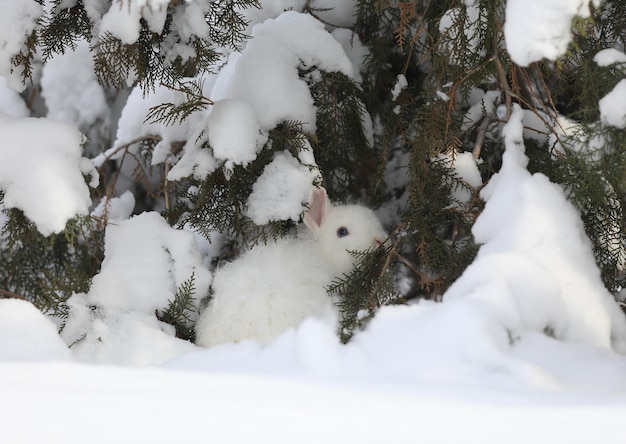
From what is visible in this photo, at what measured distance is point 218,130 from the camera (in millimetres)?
2807

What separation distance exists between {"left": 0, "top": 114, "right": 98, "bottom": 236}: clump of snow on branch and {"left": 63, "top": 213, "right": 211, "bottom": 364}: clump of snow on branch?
294mm

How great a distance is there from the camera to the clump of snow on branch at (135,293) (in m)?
2.65

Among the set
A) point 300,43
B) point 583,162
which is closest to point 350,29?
point 300,43

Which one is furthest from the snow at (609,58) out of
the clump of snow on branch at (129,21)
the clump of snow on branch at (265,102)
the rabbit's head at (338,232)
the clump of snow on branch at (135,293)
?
the clump of snow on branch at (135,293)

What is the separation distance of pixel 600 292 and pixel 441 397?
0.73m

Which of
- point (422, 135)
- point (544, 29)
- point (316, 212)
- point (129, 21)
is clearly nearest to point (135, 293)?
point (316, 212)

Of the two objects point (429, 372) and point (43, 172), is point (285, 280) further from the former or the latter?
point (429, 372)

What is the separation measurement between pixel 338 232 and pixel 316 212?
13 centimetres

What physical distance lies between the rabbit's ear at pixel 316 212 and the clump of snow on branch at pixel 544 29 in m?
1.35

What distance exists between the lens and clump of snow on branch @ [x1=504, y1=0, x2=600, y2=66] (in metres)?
1.96

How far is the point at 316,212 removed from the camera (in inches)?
127

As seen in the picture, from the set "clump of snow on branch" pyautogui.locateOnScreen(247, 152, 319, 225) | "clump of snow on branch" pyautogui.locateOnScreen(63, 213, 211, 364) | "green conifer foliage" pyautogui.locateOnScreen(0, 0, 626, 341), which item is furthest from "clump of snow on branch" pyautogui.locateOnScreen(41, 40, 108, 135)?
"clump of snow on branch" pyautogui.locateOnScreen(247, 152, 319, 225)

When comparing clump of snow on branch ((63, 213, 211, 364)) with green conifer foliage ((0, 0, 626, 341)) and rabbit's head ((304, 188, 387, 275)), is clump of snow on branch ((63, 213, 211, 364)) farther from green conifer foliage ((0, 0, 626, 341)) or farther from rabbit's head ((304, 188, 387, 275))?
rabbit's head ((304, 188, 387, 275))

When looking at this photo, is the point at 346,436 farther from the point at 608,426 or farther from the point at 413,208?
the point at 413,208
